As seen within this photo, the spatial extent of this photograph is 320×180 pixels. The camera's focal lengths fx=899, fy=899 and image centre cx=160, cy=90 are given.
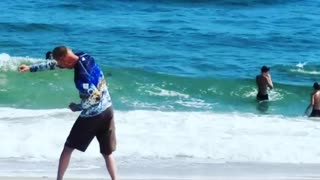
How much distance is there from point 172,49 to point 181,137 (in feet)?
46.2

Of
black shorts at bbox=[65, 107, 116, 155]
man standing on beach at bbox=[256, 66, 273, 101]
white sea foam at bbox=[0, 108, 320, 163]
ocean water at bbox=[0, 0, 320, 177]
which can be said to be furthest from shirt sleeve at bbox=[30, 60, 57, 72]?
man standing on beach at bbox=[256, 66, 273, 101]

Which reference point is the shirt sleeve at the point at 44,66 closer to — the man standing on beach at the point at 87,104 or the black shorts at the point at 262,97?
the man standing on beach at the point at 87,104

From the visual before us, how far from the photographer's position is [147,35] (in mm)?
27797

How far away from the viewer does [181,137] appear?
11.3m

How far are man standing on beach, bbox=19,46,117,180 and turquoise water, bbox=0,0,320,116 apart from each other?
28.9ft

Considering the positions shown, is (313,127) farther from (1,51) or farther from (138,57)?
(1,51)

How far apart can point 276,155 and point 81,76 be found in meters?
3.86

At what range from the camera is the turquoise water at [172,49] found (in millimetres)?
18369

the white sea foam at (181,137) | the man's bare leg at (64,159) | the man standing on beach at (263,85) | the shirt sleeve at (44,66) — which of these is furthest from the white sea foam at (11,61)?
the shirt sleeve at (44,66)

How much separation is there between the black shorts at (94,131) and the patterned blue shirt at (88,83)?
0.06m

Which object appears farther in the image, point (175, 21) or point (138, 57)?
point (175, 21)

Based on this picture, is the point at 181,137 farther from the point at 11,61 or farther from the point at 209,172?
the point at 11,61

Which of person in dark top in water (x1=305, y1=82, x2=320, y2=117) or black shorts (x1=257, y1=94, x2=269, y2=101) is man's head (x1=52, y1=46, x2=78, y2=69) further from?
black shorts (x1=257, y1=94, x2=269, y2=101)

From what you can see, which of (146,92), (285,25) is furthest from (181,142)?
(285,25)
